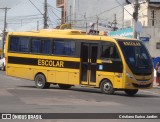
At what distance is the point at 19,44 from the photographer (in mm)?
29156

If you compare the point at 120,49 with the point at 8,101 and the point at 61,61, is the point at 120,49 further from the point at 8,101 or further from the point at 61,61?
the point at 8,101

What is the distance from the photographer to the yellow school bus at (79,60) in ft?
82.5

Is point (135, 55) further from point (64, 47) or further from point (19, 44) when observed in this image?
point (19, 44)

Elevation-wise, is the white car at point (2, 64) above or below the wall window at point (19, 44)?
below

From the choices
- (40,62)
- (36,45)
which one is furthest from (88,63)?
(36,45)

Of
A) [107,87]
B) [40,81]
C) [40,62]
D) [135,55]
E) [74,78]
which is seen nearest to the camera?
[135,55]

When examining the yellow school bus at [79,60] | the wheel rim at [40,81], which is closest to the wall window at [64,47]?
the yellow school bus at [79,60]

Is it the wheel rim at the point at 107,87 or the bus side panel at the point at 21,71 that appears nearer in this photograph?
the wheel rim at the point at 107,87

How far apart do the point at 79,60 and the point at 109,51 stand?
5.70ft

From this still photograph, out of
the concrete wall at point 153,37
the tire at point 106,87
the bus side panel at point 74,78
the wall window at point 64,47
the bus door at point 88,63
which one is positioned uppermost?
the concrete wall at point 153,37

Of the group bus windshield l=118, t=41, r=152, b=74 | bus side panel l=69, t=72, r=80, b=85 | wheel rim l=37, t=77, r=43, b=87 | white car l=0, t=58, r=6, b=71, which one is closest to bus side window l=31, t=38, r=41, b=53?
wheel rim l=37, t=77, r=43, b=87

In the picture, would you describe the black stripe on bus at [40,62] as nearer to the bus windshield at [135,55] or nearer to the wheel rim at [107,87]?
the wheel rim at [107,87]

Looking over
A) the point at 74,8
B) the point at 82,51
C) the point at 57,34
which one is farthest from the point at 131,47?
the point at 74,8

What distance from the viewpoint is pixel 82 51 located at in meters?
26.5
